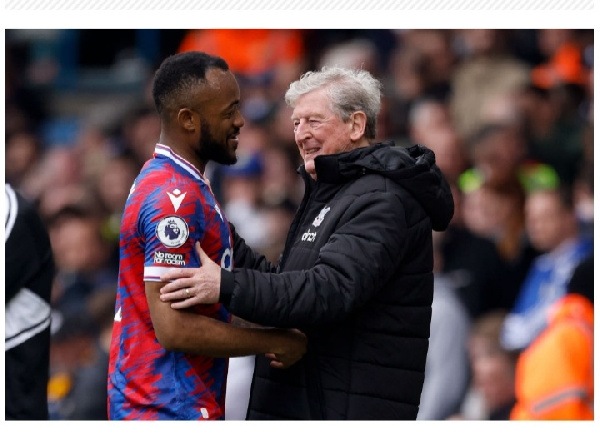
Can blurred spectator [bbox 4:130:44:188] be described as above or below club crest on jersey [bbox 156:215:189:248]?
above

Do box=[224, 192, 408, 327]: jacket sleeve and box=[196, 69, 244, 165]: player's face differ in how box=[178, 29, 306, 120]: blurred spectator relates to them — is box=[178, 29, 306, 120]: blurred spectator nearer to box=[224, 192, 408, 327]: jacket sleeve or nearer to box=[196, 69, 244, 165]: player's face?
box=[196, 69, 244, 165]: player's face

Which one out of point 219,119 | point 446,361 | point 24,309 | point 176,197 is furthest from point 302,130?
point 446,361

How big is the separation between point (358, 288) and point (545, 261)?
11.2 feet

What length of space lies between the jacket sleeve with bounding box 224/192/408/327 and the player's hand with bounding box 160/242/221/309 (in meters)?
0.07

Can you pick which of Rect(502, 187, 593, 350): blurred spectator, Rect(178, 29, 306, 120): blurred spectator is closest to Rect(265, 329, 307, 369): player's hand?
Rect(502, 187, 593, 350): blurred spectator

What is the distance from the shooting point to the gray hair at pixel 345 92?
13.4 feet

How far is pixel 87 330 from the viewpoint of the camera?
24.5ft

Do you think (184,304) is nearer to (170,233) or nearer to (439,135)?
(170,233)

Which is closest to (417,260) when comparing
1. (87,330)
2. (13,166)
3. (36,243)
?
(36,243)

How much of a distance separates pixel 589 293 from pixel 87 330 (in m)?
3.25

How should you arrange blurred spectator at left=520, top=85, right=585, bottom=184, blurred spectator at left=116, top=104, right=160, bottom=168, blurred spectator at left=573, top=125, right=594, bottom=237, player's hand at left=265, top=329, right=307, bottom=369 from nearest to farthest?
player's hand at left=265, top=329, right=307, bottom=369
blurred spectator at left=573, top=125, right=594, bottom=237
blurred spectator at left=520, top=85, right=585, bottom=184
blurred spectator at left=116, top=104, right=160, bottom=168

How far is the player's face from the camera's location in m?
3.87
